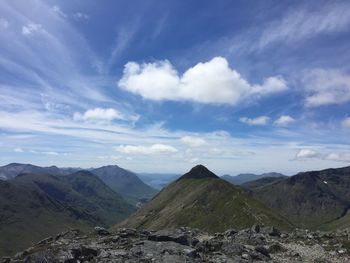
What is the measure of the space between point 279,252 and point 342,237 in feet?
71.8

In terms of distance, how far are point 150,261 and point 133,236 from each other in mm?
30020

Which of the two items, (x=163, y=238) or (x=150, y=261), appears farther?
(x=163, y=238)

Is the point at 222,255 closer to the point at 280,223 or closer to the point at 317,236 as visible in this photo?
the point at 317,236

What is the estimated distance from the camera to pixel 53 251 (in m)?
56.1

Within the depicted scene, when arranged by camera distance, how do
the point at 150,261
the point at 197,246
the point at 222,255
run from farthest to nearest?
the point at 197,246
the point at 222,255
the point at 150,261

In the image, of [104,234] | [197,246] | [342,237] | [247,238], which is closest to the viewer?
[197,246]

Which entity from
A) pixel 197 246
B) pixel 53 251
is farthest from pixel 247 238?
pixel 53 251

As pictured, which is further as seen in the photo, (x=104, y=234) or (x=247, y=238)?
(x=104, y=234)

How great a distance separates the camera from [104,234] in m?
90.1

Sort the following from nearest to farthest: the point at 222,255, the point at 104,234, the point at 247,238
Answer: the point at 222,255, the point at 247,238, the point at 104,234

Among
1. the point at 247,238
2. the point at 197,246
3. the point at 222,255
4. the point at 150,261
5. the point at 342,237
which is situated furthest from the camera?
the point at 342,237

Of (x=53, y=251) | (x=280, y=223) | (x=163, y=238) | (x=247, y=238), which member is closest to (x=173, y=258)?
(x=163, y=238)

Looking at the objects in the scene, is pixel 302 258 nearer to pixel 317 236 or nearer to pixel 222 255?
pixel 222 255

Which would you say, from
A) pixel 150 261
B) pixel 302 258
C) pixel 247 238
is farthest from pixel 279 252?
pixel 150 261
